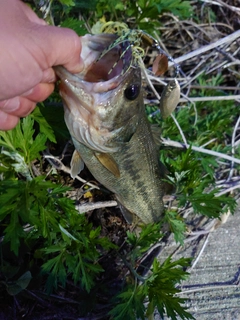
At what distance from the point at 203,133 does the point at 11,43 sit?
208 centimetres

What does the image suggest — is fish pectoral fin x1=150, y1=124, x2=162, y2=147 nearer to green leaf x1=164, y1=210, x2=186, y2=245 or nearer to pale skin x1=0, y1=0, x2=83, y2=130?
green leaf x1=164, y1=210, x2=186, y2=245

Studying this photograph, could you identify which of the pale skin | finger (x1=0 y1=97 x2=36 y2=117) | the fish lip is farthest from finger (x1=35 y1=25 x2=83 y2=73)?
finger (x1=0 y1=97 x2=36 y2=117)

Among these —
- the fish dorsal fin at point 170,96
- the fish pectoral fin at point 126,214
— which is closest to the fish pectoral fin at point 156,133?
the fish dorsal fin at point 170,96

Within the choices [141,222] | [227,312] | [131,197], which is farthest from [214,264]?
[131,197]

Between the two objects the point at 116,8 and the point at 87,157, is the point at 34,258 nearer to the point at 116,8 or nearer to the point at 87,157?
the point at 87,157

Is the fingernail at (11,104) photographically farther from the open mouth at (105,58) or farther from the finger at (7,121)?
the open mouth at (105,58)

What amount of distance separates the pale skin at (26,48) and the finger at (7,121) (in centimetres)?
36

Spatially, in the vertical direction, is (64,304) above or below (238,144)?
above

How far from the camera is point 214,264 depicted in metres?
3.28

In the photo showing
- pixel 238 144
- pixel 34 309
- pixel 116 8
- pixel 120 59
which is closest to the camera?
pixel 120 59

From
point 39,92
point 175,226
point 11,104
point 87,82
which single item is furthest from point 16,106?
point 175,226

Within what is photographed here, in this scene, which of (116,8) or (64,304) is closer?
(64,304)

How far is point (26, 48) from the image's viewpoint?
1798 mm

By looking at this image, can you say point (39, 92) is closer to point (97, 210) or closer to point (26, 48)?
point (26, 48)
